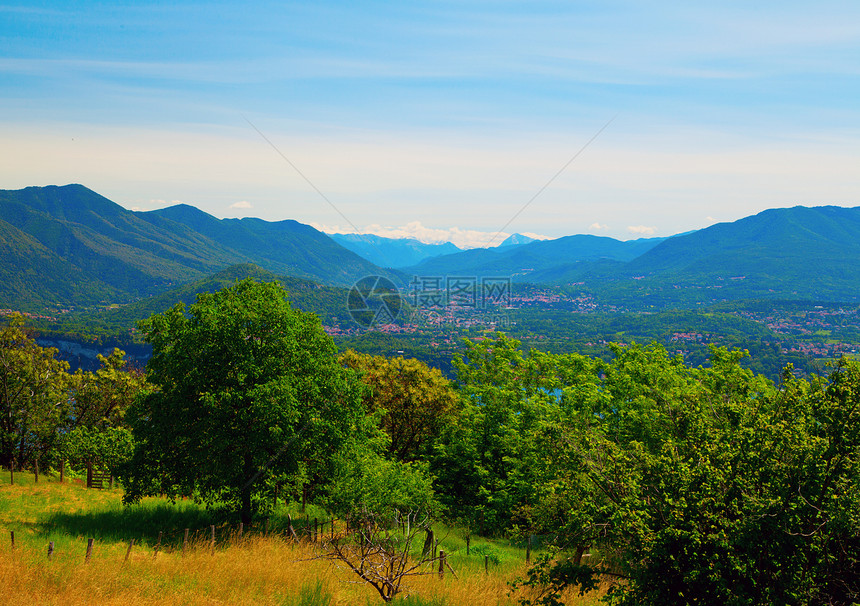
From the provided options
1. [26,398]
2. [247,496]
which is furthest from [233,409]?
[26,398]

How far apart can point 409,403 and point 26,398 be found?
1199 inches

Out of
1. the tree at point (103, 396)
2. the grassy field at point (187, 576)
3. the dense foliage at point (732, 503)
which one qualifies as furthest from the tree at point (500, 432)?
the tree at point (103, 396)

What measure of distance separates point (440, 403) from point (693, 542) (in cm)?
3180

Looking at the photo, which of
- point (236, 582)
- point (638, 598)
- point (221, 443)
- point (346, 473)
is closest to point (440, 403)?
point (346, 473)

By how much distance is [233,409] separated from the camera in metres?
22.6

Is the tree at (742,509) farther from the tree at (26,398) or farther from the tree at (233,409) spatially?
the tree at (26,398)

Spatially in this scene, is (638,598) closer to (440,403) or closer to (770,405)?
(770,405)

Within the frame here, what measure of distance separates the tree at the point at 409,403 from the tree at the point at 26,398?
2656 cm

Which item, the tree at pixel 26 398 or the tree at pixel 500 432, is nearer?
the tree at pixel 500 432

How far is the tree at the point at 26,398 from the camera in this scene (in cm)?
4150

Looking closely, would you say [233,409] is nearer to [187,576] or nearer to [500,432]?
[187,576]

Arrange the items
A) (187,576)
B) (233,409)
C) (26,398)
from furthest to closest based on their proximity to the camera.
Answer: (26,398), (233,409), (187,576)

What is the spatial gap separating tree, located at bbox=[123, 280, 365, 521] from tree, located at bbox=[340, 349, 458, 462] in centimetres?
1455

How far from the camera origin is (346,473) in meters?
22.6
